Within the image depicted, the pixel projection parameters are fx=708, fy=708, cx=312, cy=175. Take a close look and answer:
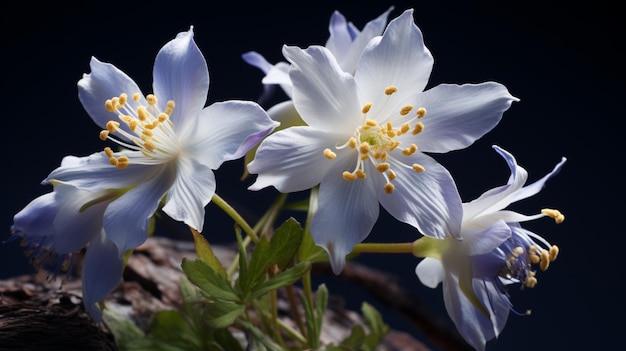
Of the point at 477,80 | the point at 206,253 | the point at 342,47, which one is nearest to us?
the point at 206,253

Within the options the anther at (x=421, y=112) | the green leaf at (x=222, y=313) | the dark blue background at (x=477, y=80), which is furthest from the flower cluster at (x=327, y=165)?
the dark blue background at (x=477, y=80)

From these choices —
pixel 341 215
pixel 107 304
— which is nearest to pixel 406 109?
pixel 341 215

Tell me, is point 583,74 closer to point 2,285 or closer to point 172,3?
point 172,3

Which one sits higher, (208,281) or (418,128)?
(418,128)

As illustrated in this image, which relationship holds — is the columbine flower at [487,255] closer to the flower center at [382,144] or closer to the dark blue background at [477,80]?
the flower center at [382,144]

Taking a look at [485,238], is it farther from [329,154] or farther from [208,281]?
[208,281]

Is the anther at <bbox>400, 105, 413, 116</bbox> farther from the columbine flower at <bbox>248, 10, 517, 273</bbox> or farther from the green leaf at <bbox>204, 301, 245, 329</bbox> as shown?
the green leaf at <bbox>204, 301, 245, 329</bbox>

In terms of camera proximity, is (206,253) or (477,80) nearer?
(206,253)
